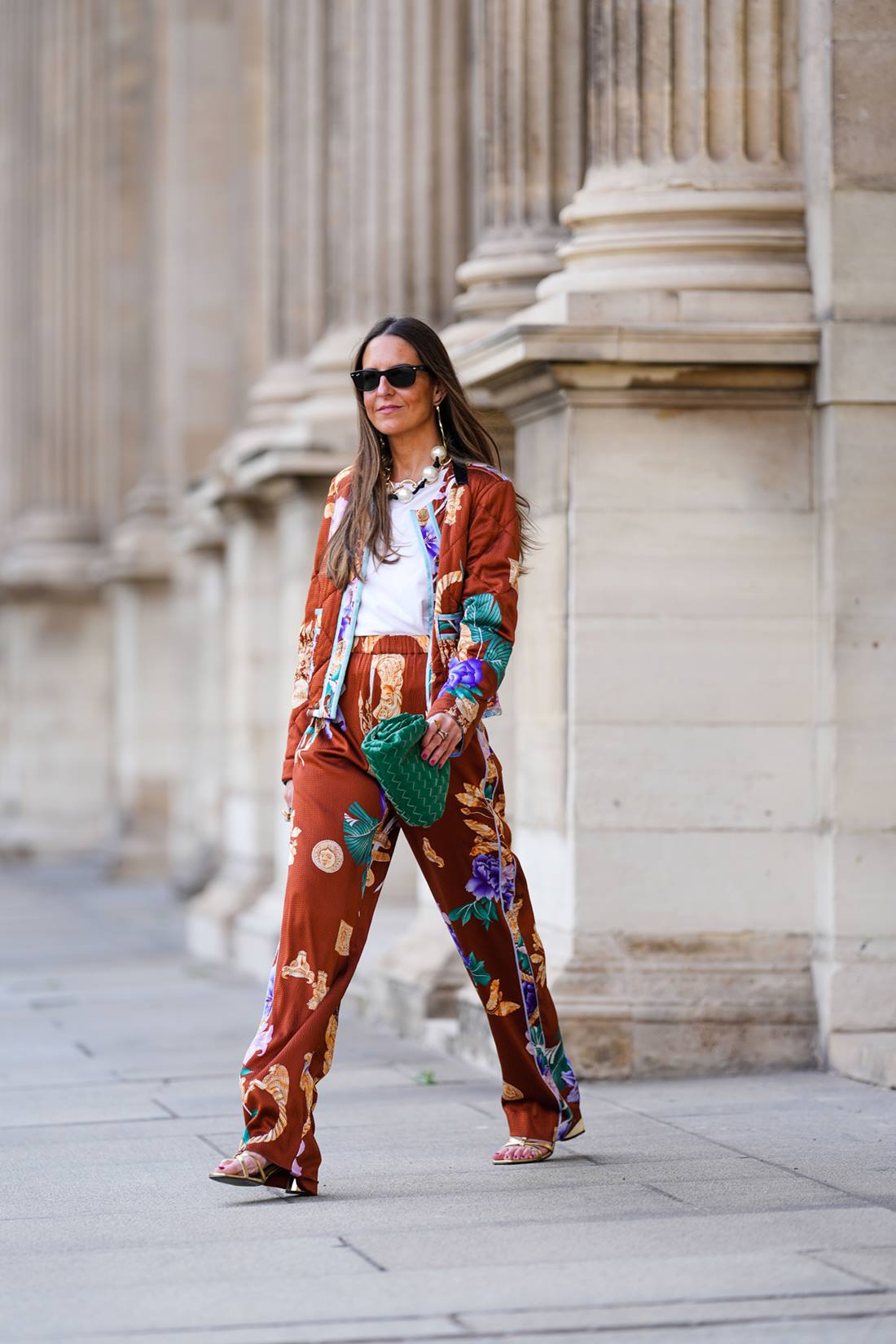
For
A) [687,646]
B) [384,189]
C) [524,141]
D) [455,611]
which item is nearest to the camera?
[455,611]

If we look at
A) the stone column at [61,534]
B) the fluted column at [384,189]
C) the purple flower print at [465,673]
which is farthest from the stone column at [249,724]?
the stone column at [61,534]

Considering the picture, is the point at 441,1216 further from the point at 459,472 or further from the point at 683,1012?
the point at 683,1012

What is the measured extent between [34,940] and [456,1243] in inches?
384

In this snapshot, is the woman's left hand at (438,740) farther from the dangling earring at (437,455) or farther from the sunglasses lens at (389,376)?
the sunglasses lens at (389,376)

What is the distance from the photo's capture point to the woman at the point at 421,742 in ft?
19.0

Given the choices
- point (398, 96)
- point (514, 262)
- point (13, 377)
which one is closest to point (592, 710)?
point (514, 262)

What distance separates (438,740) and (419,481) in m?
0.74

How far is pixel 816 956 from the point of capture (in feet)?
25.7

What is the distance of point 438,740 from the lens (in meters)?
5.76

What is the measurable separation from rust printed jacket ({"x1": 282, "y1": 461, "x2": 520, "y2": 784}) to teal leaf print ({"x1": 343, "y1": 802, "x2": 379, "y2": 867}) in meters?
0.24

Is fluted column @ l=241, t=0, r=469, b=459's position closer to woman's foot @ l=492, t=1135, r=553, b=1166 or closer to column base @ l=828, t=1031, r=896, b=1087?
column base @ l=828, t=1031, r=896, b=1087

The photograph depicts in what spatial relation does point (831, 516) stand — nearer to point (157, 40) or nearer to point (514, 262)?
point (514, 262)

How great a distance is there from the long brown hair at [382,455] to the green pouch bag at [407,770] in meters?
0.48

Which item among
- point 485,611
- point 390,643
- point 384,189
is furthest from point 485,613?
point 384,189
